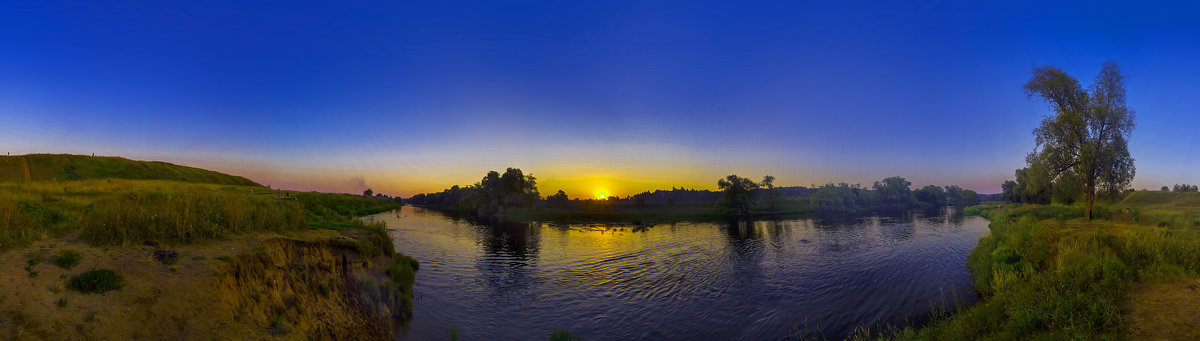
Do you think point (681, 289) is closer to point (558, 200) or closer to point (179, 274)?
point (179, 274)

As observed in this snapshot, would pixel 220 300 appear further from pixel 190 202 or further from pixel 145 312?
pixel 190 202

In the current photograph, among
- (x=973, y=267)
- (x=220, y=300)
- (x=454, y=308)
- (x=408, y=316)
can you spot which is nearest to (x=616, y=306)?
(x=454, y=308)

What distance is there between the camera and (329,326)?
1203 cm

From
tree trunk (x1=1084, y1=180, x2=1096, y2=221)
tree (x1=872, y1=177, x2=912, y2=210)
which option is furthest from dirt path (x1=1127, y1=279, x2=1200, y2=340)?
tree (x1=872, y1=177, x2=912, y2=210)

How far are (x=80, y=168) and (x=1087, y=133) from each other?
13054cm

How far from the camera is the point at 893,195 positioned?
131 m

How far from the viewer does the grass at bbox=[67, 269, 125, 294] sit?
27.5ft

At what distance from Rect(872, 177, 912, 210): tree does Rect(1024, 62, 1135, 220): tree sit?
105718 millimetres

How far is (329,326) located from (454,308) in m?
7.36

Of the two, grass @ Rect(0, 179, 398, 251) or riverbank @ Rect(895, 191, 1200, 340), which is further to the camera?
riverbank @ Rect(895, 191, 1200, 340)

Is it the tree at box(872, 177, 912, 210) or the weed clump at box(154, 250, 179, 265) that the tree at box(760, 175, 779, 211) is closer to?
the tree at box(872, 177, 912, 210)

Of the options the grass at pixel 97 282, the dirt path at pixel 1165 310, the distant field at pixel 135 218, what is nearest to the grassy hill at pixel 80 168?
the distant field at pixel 135 218

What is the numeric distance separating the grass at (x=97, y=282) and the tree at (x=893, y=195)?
505ft

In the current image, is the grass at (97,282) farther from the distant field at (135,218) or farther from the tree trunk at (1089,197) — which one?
the tree trunk at (1089,197)
